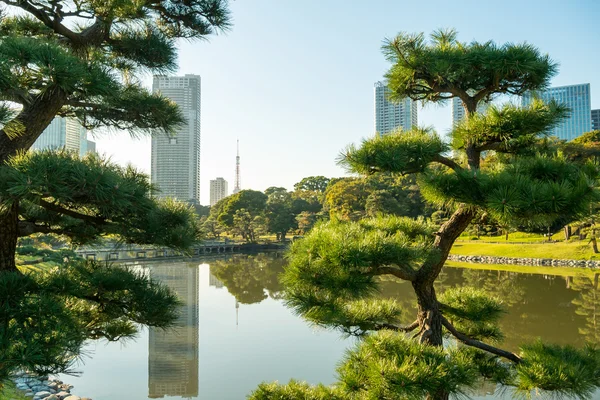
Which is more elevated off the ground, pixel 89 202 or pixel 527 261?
pixel 89 202

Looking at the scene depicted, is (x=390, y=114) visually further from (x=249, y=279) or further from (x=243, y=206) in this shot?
(x=243, y=206)

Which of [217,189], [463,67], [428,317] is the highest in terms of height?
[217,189]

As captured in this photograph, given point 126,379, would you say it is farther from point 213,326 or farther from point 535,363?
point 535,363

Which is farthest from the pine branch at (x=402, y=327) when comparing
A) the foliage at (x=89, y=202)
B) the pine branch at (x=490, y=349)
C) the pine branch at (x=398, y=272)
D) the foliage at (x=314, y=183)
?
the foliage at (x=314, y=183)

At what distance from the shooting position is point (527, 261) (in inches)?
593

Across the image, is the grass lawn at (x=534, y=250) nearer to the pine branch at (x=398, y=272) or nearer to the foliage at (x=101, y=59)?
the pine branch at (x=398, y=272)

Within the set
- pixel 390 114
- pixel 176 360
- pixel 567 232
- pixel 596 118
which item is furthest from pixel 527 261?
pixel 596 118

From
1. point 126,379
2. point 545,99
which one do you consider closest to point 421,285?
point 545,99

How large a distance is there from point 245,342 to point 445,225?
4.58 m

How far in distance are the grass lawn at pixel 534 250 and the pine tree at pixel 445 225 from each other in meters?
14.8

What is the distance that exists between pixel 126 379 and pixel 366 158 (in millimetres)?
4187

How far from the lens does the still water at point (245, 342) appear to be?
4.53m

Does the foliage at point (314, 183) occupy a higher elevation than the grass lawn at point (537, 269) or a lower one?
higher

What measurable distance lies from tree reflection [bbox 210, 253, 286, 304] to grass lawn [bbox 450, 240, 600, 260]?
837 cm
